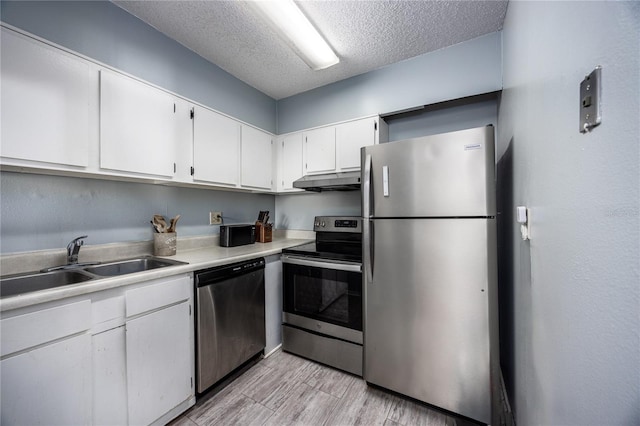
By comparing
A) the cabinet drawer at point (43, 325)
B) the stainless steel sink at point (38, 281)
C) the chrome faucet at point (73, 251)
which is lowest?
the cabinet drawer at point (43, 325)

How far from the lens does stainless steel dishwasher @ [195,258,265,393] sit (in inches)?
58.0

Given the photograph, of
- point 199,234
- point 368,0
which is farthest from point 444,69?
point 199,234

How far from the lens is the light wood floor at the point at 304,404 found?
4.50ft

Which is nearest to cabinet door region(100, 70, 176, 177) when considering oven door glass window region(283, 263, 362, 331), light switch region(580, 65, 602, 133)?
oven door glass window region(283, 263, 362, 331)

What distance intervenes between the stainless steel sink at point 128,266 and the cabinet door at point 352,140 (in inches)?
65.3

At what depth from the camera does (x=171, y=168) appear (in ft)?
5.57

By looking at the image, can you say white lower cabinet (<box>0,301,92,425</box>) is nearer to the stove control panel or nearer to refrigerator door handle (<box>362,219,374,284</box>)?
refrigerator door handle (<box>362,219,374,284</box>)

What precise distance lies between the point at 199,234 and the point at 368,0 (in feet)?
7.51

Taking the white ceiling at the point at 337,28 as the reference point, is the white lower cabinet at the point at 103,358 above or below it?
below

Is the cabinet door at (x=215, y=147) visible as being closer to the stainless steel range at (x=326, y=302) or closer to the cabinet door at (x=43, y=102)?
the cabinet door at (x=43, y=102)

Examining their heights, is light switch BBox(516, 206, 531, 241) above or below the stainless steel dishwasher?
above

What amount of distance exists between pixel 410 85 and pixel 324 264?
5.98ft

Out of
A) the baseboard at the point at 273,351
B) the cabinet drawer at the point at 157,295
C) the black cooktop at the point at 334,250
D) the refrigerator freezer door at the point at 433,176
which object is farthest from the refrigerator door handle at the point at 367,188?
the baseboard at the point at 273,351

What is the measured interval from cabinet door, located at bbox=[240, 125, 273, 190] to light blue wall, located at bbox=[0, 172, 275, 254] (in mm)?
482
